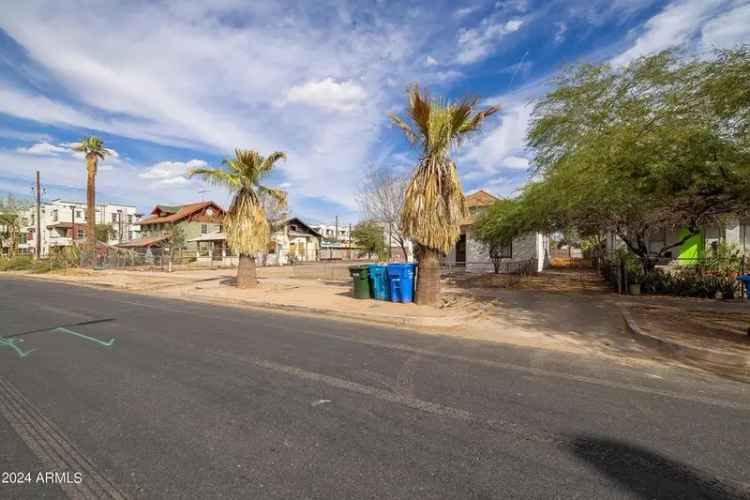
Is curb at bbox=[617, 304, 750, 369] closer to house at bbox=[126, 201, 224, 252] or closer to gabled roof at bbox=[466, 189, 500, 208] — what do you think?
gabled roof at bbox=[466, 189, 500, 208]

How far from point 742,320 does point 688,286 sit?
14.1 ft

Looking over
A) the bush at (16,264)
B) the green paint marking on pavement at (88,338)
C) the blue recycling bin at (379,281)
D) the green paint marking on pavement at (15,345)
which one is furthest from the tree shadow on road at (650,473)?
the bush at (16,264)

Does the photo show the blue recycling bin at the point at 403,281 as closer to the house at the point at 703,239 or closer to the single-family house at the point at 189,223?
the house at the point at 703,239

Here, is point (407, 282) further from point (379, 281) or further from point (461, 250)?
point (461, 250)

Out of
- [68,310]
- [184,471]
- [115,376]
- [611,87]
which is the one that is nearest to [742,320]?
[611,87]

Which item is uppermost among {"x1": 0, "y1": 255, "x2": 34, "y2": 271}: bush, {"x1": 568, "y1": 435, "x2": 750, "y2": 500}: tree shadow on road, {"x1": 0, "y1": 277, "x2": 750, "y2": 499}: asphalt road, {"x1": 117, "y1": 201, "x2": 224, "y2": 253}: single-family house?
{"x1": 117, "y1": 201, "x2": 224, "y2": 253}: single-family house

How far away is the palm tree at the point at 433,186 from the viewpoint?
1053 cm

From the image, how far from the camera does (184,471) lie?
2.94m

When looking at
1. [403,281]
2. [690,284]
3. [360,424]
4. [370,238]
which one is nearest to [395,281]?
[403,281]

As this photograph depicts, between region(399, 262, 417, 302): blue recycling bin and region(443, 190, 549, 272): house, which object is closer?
region(399, 262, 417, 302): blue recycling bin

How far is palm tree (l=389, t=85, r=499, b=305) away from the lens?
415 inches

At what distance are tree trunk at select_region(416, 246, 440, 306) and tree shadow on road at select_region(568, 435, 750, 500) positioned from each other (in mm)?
7762

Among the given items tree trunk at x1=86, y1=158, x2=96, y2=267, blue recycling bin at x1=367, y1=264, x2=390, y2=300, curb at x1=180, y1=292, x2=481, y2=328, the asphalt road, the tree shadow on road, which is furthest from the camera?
tree trunk at x1=86, y1=158, x2=96, y2=267

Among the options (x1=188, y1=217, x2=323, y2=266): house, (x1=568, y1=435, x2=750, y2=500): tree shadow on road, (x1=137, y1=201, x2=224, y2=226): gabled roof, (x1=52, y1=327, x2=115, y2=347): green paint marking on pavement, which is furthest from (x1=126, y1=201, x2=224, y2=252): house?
(x1=568, y1=435, x2=750, y2=500): tree shadow on road
